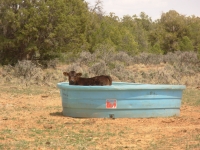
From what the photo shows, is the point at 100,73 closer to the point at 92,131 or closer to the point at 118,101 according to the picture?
the point at 118,101

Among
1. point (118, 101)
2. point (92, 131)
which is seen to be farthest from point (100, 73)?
point (92, 131)

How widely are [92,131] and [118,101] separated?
1.83m

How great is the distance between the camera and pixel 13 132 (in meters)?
8.89

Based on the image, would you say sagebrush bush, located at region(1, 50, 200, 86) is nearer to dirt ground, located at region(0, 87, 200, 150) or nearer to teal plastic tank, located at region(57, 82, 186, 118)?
dirt ground, located at region(0, 87, 200, 150)

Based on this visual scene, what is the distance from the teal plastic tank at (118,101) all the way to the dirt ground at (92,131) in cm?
24

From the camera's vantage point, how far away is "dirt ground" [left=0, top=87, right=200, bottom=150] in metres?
7.91

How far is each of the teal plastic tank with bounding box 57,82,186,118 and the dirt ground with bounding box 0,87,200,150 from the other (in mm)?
237

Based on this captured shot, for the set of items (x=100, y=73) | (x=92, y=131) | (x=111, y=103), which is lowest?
(x=92, y=131)

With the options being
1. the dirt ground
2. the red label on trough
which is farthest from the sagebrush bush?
the red label on trough

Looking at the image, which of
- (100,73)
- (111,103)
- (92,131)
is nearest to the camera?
(92,131)

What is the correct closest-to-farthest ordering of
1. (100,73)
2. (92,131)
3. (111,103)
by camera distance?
(92,131) < (111,103) < (100,73)

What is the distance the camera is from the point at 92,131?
9273mm

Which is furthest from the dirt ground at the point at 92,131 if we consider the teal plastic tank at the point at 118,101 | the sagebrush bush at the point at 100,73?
the sagebrush bush at the point at 100,73

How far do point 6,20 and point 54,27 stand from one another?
2552 millimetres
